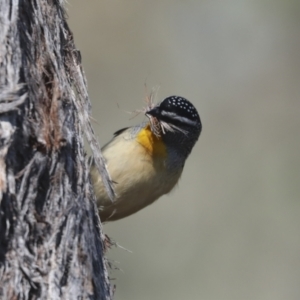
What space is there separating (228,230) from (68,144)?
29.7 ft

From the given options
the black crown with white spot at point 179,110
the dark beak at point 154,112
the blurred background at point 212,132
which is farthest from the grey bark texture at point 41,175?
the blurred background at point 212,132

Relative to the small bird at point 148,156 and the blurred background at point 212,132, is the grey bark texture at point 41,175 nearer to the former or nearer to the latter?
the small bird at point 148,156

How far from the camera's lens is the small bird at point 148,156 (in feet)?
19.3

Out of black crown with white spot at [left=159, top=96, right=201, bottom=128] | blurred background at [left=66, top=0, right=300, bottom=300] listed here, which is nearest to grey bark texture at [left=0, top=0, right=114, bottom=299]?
black crown with white spot at [left=159, top=96, right=201, bottom=128]

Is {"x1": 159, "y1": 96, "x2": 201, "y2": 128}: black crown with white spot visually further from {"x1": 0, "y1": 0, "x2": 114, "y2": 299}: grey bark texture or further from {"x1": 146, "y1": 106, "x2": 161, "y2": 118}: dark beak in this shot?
{"x1": 0, "y1": 0, "x2": 114, "y2": 299}: grey bark texture

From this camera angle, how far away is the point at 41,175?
12.4 ft

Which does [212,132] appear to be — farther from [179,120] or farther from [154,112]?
[154,112]

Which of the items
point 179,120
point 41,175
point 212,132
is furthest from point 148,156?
point 212,132

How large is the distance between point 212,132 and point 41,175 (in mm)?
10807

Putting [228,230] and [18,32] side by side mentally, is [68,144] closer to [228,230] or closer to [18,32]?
[18,32]

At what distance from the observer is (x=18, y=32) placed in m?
3.81

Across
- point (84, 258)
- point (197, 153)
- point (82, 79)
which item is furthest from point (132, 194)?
point (197, 153)

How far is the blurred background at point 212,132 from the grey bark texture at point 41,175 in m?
5.91

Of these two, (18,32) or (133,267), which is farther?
(133,267)
